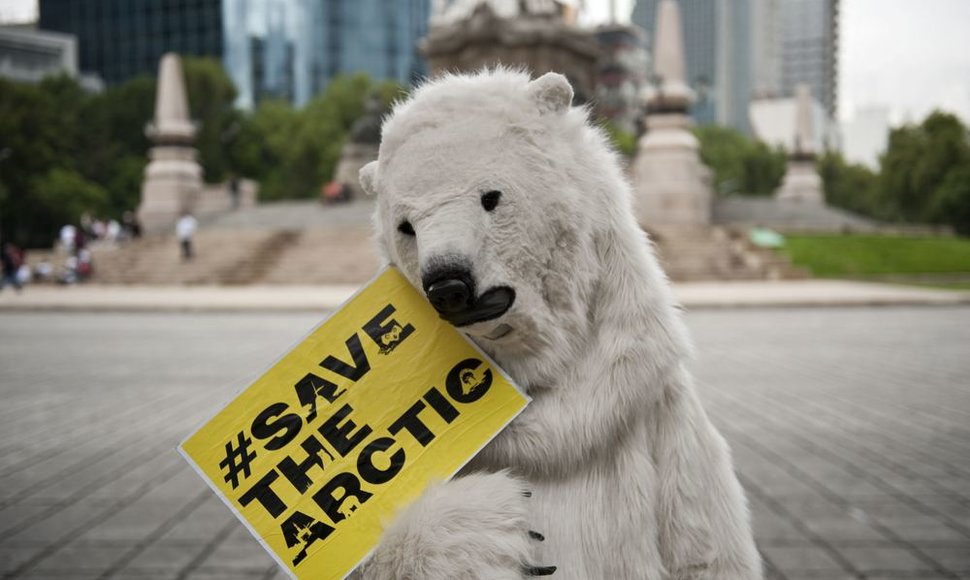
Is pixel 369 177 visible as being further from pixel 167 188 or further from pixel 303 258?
pixel 167 188

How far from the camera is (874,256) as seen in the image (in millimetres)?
22547

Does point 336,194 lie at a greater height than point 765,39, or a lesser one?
lesser

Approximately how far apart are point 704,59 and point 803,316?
15240 centimetres

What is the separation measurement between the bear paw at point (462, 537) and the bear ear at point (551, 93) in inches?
28.2

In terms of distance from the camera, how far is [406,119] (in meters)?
1.55

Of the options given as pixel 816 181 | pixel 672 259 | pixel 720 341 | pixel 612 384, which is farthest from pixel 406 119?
pixel 816 181

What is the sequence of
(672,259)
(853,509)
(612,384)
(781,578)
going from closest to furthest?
(612,384)
(781,578)
(853,509)
(672,259)

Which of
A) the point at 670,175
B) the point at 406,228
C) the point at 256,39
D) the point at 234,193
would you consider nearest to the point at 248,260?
the point at 234,193

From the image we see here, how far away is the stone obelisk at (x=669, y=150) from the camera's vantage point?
980 inches

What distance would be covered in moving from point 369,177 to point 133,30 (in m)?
77.0

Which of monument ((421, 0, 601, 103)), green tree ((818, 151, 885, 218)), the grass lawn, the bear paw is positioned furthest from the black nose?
green tree ((818, 151, 885, 218))

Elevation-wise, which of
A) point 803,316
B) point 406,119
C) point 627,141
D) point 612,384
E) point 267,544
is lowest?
point 803,316

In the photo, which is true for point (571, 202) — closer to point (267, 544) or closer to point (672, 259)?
point (267, 544)

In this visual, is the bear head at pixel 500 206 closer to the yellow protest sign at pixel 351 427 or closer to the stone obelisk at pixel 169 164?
the yellow protest sign at pixel 351 427
